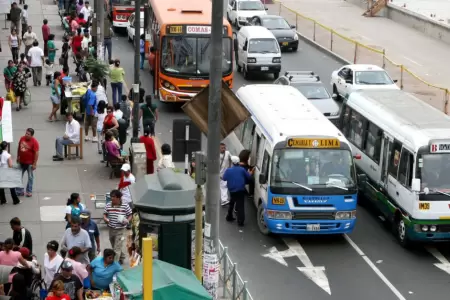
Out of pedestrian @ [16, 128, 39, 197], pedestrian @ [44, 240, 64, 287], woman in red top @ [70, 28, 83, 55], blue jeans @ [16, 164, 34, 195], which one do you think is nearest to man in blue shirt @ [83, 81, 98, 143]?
blue jeans @ [16, 164, 34, 195]

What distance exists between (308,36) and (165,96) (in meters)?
17.9

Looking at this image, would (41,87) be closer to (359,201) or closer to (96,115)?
(96,115)

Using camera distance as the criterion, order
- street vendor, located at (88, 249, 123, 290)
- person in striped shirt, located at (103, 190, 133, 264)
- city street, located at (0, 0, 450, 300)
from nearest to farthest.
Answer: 1. street vendor, located at (88, 249, 123, 290)
2. person in striped shirt, located at (103, 190, 133, 264)
3. city street, located at (0, 0, 450, 300)

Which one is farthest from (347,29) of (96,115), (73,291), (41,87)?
(73,291)

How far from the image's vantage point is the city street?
18312 millimetres

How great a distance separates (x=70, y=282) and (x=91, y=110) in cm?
1248

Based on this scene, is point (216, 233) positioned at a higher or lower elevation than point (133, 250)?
higher

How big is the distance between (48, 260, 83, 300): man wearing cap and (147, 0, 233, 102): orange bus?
1635cm

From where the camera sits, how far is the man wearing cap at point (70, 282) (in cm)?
1478

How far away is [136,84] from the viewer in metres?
25.1

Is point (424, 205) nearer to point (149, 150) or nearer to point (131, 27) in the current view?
point (149, 150)

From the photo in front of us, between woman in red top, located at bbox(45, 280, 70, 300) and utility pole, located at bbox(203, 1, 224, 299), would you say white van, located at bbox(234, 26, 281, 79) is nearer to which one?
utility pole, located at bbox(203, 1, 224, 299)

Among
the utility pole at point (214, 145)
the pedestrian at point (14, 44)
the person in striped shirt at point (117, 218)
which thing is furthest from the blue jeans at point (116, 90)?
the utility pole at point (214, 145)

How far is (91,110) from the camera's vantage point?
2691 cm
